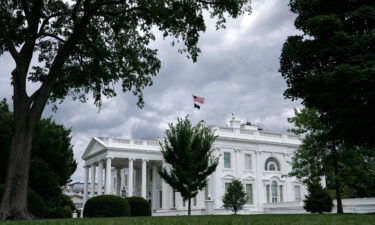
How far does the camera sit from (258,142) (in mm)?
54062

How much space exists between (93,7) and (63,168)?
2367cm

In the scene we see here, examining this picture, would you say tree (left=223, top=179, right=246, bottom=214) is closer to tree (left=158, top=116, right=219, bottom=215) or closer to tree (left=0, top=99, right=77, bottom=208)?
tree (left=158, top=116, right=219, bottom=215)

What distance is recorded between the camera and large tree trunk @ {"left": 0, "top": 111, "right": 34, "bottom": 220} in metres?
15.1

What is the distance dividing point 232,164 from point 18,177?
128 ft

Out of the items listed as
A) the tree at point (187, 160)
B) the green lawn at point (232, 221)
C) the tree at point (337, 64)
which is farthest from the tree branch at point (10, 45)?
the tree at point (187, 160)

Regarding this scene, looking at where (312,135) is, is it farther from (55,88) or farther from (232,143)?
(232,143)

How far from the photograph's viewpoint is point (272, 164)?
55.4 m

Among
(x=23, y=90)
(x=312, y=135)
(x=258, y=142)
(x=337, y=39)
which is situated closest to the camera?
(x=23, y=90)

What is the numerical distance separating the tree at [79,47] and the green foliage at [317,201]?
20223mm

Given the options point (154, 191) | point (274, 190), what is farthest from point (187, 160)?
point (154, 191)

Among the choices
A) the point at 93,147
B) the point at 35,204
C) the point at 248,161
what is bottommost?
the point at 35,204

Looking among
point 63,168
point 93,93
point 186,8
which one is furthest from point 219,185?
point 186,8

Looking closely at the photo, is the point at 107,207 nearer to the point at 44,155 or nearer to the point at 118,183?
the point at 44,155

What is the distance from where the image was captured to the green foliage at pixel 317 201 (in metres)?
34.2
